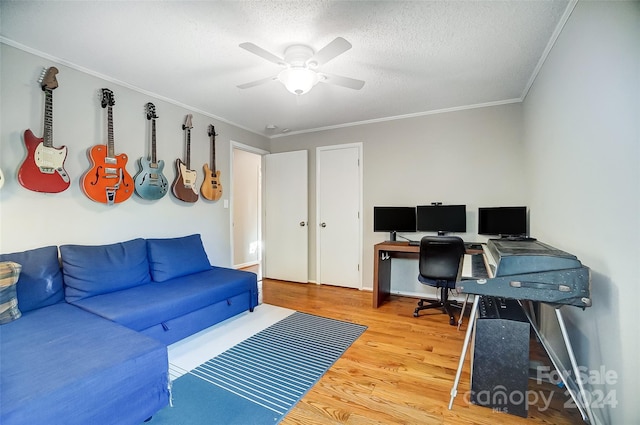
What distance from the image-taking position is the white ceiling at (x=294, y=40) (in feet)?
5.44

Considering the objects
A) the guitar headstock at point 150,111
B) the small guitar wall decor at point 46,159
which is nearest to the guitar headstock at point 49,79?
the small guitar wall decor at point 46,159

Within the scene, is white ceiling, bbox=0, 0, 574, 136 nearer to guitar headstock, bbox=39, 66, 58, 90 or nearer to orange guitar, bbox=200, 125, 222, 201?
guitar headstock, bbox=39, 66, 58, 90

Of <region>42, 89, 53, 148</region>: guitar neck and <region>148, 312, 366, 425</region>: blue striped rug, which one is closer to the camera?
<region>148, 312, 366, 425</region>: blue striped rug

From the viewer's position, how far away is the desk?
3199 millimetres

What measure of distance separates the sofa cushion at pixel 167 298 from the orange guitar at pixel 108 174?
89cm

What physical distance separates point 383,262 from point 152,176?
2836mm

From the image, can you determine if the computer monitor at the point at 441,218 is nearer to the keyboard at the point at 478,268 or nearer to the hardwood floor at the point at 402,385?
the keyboard at the point at 478,268

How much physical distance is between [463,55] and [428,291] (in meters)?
2.74

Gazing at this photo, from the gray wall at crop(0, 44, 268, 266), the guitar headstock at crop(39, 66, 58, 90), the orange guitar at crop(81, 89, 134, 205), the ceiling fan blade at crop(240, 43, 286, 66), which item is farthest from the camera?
the orange guitar at crop(81, 89, 134, 205)

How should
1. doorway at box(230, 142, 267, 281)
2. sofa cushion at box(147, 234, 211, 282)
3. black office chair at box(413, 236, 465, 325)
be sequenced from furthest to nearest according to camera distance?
doorway at box(230, 142, 267, 281), black office chair at box(413, 236, 465, 325), sofa cushion at box(147, 234, 211, 282)

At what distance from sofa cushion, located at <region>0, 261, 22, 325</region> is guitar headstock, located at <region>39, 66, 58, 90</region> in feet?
4.46

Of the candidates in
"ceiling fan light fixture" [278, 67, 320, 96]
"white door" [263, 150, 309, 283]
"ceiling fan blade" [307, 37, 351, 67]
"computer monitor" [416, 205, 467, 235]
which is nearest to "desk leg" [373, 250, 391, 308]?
"computer monitor" [416, 205, 467, 235]

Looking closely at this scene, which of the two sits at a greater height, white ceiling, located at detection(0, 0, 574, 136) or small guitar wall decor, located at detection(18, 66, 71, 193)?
white ceiling, located at detection(0, 0, 574, 136)

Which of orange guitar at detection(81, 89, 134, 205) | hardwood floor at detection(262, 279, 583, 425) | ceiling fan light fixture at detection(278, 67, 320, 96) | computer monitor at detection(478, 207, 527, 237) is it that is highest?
ceiling fan light fixture at detection(278, 67, 320, 96)
